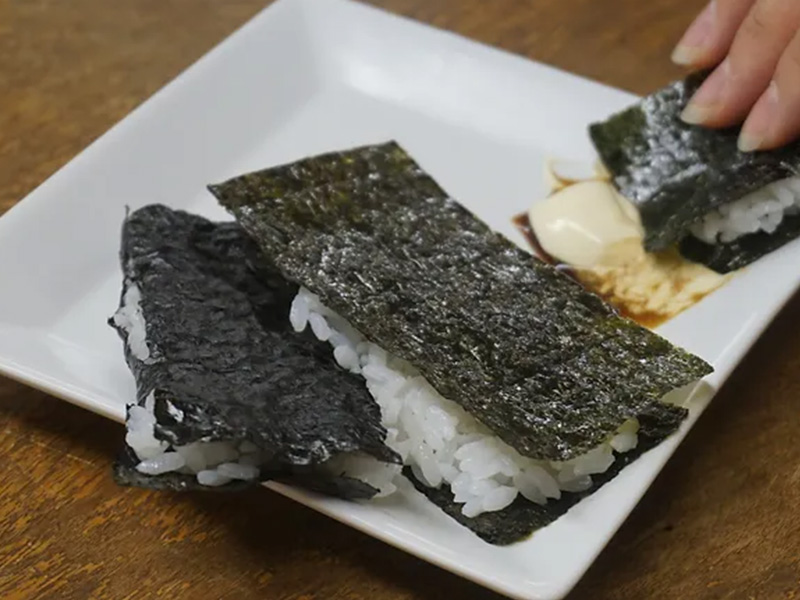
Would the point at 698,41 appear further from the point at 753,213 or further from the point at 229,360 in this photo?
the point at 229,360

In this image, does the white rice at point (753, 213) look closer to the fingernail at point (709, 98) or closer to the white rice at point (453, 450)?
the fingernail at point (709, 98)

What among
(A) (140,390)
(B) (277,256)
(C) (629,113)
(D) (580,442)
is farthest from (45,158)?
(D) (580,442)

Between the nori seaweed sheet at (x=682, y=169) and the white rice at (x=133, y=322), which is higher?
the nori seaweed sheet at (x=682, y=169)

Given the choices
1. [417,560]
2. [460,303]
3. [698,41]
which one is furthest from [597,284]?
[417,560]

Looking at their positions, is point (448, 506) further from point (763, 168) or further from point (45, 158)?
point (45, 158)

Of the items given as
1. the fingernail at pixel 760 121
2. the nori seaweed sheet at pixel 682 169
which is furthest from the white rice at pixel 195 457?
the fingernail at pixel 760 121
